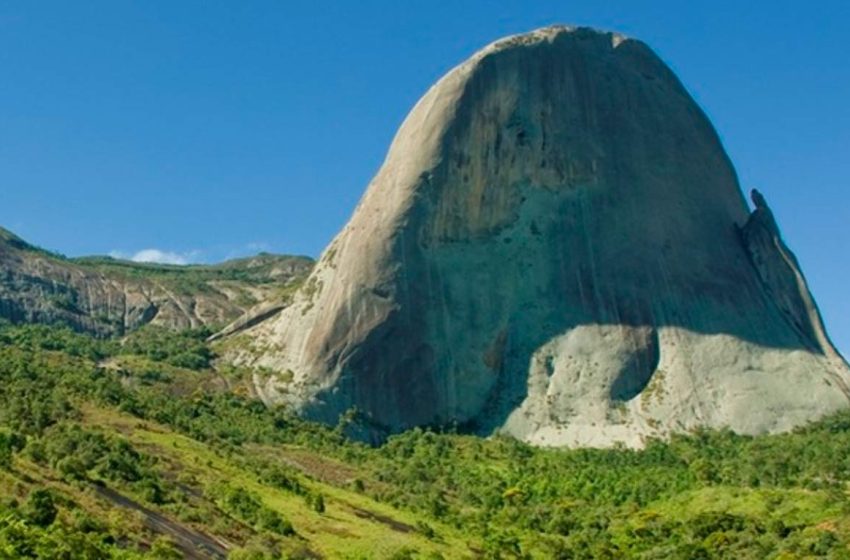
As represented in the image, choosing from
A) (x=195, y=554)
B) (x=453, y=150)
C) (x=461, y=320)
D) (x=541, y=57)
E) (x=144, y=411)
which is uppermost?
(x=541, y=57)

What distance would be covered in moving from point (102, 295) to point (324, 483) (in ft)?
268

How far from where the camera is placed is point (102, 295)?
443ft

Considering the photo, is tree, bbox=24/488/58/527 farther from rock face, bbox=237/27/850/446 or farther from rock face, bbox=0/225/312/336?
rock face, bbox=0/225/312/336

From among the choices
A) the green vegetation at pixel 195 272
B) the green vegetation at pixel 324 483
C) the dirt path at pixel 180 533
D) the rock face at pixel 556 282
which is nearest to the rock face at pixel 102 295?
the green vegetation at pixel 195 272

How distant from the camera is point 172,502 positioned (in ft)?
134

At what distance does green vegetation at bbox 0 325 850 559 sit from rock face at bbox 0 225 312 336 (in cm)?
3182

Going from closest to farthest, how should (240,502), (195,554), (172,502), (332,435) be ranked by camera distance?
(195,554) < (172,502) < (240,502) < (332,435)

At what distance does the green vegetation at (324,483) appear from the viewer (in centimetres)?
3703

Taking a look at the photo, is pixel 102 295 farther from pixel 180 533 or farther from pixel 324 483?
pixel 180 533

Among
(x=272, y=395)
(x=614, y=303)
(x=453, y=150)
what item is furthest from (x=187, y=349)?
(x=614, y=303)

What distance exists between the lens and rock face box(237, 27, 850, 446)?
284 feet

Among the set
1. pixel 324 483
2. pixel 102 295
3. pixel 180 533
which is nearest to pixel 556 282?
pixel 324 483

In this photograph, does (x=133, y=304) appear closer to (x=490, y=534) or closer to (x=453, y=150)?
(x=453, y=150)

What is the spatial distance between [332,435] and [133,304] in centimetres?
6299
